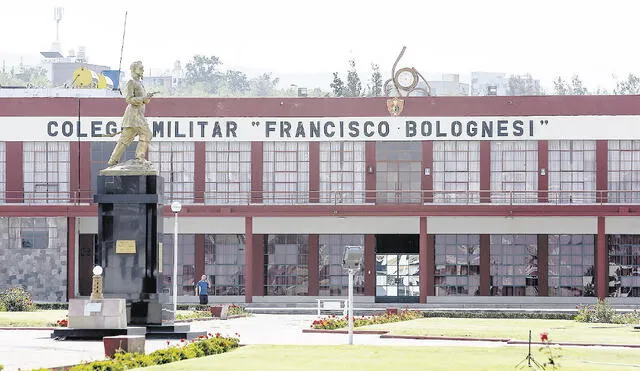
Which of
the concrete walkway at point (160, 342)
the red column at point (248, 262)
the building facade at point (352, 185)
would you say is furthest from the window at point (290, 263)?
the concrete walkway at point (160, 342)

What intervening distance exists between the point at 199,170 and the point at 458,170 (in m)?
11.3

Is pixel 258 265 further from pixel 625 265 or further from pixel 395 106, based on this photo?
pixel 625 265

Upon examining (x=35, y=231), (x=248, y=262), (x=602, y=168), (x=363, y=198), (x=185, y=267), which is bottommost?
(x=185, y=267)

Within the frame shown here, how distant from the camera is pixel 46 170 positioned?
7144 cm

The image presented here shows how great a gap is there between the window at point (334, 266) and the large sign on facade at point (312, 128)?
4386 millimetres

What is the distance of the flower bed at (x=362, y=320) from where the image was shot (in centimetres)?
4922

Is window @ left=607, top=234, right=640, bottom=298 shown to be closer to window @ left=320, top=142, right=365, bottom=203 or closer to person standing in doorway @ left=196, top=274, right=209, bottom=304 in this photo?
window @ left=320, top=142, right=365, bottom=203

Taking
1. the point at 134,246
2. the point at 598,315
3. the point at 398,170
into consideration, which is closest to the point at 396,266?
the point at 398,170

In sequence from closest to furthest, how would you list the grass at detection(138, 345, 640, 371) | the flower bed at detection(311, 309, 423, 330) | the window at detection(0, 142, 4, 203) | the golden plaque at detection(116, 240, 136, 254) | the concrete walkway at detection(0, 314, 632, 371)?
Answer: the grass at detection(138, 345, 640, 371), the concrete walkway at detection(0, 314, 632, 371), the golden plaque at detection(116, 240, 136, 254), the flower bed at detection(311, 309, 423, 330), the window at detection(0, 142, 4, 203)

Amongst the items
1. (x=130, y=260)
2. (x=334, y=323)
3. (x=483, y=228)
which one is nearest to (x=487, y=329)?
(x=334, y=323)

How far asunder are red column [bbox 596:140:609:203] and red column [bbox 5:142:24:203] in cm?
2501

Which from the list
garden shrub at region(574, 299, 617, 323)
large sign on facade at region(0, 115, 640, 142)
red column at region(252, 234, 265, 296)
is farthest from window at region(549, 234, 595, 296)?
garden shrub at region(574, 299, 617, 323)

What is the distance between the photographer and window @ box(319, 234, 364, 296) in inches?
2808

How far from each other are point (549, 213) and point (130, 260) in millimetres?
27871
